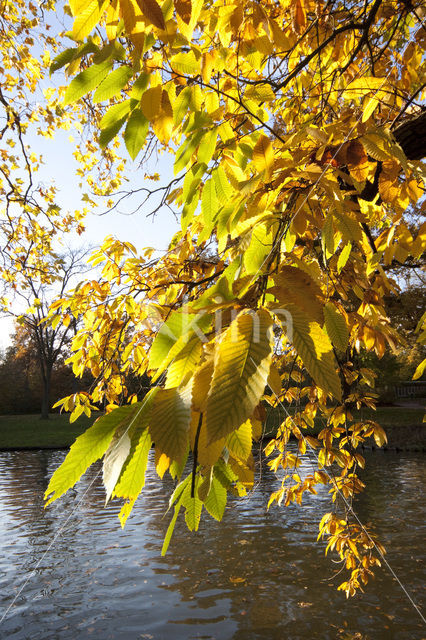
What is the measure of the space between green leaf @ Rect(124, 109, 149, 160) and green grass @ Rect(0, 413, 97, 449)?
20.2m

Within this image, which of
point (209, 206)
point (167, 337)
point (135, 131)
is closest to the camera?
point (167, 337)

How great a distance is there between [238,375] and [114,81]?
92 centimetres

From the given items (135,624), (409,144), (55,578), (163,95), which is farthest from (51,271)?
(163,95)

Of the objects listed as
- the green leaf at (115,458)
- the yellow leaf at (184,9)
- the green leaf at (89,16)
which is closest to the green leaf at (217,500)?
the green leaf at (115,458)

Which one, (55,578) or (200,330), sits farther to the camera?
(55,578)

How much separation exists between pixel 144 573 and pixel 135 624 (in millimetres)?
1448

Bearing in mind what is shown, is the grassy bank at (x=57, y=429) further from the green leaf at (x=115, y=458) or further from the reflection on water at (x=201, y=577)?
the green leaf at (x=115, y=458)

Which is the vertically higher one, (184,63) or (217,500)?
(184,63)

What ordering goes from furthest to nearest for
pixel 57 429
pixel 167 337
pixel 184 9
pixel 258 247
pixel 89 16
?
pixel 57 429 → pixel 184 9 → pixel 89 16 → pixel 258 247 → pixel 167 337

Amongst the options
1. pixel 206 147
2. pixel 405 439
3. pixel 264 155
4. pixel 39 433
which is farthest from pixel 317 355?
pixel 39 433

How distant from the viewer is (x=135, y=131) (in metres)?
1.19

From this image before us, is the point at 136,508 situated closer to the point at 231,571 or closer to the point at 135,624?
the point at 231,571

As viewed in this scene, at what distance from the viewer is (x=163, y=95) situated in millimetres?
1219

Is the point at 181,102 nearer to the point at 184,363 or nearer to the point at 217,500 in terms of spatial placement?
the point at 184,363
